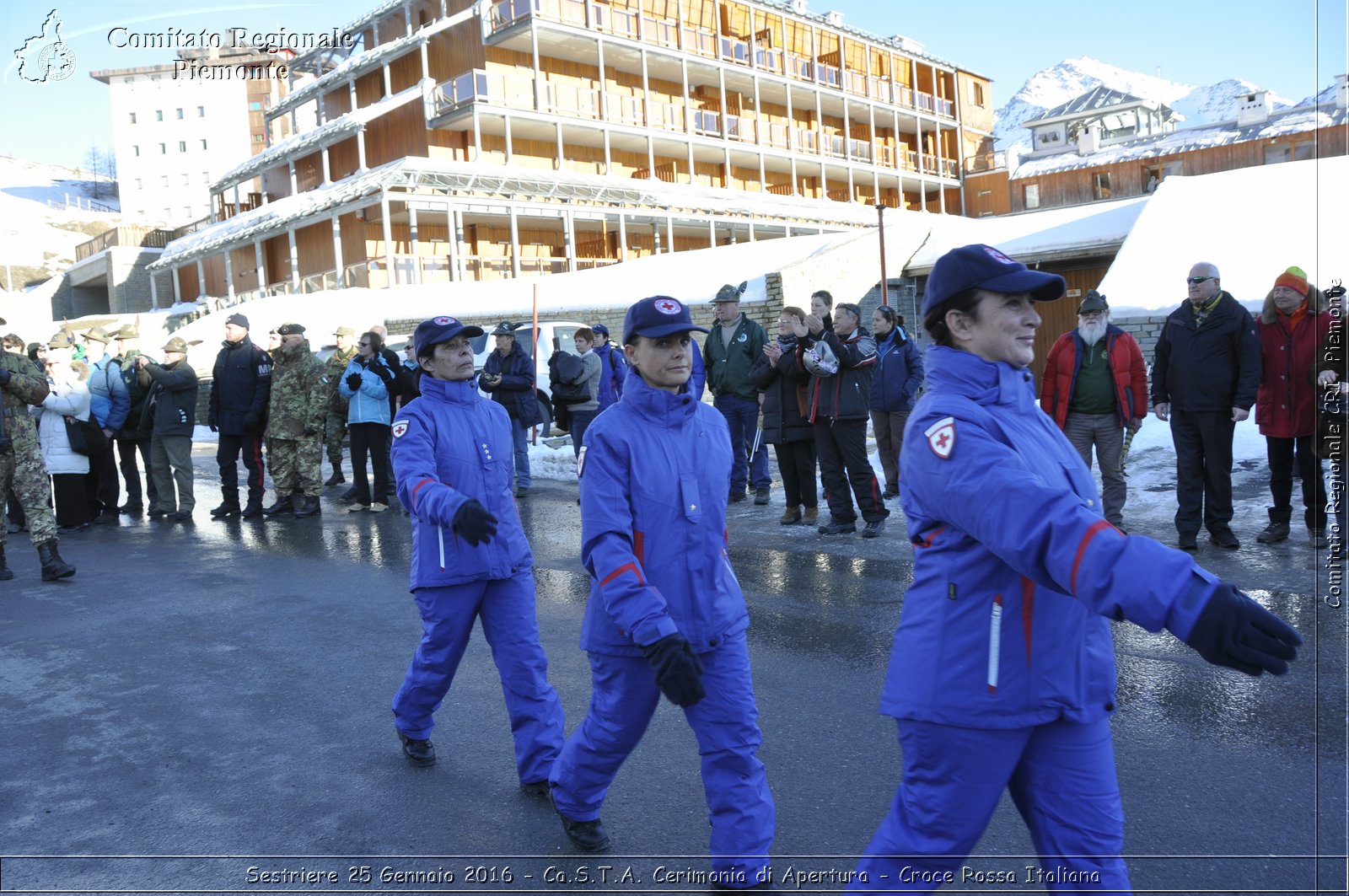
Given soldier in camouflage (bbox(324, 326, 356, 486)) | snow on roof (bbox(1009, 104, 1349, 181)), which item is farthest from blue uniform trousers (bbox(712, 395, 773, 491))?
snow on roof (bbox(1009, 104, 1349, 181))

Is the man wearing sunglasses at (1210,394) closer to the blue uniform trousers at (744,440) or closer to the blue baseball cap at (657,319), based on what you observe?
the blue uniform trousers at (744,440)

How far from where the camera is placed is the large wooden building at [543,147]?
37625mm

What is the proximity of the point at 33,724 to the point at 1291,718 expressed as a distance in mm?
5775

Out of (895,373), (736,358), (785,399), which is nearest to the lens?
(895,373)

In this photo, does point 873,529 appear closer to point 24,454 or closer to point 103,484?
point 24,454

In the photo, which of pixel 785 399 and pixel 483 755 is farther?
pixel 785 399

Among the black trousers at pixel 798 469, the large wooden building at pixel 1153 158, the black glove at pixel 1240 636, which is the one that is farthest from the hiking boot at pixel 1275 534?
the large wooden building at pixel 1153 158

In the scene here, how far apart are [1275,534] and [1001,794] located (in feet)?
20.8

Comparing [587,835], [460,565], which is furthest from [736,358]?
[587,835]

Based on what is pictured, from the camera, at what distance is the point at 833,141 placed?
52.4m

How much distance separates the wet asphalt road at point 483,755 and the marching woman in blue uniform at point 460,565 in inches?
10.8

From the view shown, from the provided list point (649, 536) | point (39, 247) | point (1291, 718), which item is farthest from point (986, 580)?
point (39, 247)

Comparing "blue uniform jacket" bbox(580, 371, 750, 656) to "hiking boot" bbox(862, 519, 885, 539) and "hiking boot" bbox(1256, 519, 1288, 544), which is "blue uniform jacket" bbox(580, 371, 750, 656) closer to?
"hiking boot" bbox(862, 519, 885, 539)

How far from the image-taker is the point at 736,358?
1053 cm
